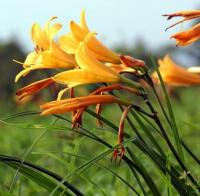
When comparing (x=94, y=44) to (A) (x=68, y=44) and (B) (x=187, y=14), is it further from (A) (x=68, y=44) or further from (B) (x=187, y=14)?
(B) (x=187, y=14)

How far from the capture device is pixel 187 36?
1.64 metres

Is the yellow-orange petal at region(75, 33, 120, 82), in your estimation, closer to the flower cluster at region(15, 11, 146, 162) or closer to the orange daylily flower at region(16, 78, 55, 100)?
the flower cluster at region(15, 11, 146, 162)

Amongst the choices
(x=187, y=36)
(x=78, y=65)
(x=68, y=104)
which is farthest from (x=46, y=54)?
(x=187, y=36)

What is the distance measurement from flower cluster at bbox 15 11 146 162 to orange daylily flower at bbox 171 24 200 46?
5.3 inches

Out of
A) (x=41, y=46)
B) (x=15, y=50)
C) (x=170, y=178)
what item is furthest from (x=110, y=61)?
(x=15, y=50)

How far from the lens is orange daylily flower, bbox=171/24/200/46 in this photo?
164 cm

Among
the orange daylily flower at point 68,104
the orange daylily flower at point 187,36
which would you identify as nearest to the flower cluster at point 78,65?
the orange daylily flower at point 68,104

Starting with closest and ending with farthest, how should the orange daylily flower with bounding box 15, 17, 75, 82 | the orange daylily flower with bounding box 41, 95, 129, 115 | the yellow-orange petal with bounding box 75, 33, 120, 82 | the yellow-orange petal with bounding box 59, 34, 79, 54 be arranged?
the orange daylily flower with bounding box 41, 95, 129, 115
the yellow-orange petal with bounding box 75, 33, 120, 82
the orange daylily flower with bounding box 15, 17, 75, 82
the yellow-orange petal with bounding box 59, 34, 79, 54

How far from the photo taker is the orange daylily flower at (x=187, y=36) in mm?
1638

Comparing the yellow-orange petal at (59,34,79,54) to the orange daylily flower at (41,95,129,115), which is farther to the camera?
the yellow-orange petal at (59,34,79,54)

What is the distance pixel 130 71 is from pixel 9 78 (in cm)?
1202

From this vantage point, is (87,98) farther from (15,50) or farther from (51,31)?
(15,50)

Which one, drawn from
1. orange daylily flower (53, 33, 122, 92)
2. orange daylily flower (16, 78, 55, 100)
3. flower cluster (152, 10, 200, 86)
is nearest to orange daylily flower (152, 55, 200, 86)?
flower cluster (152, 10, 200, 86)

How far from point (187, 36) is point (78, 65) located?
1.04 feet
